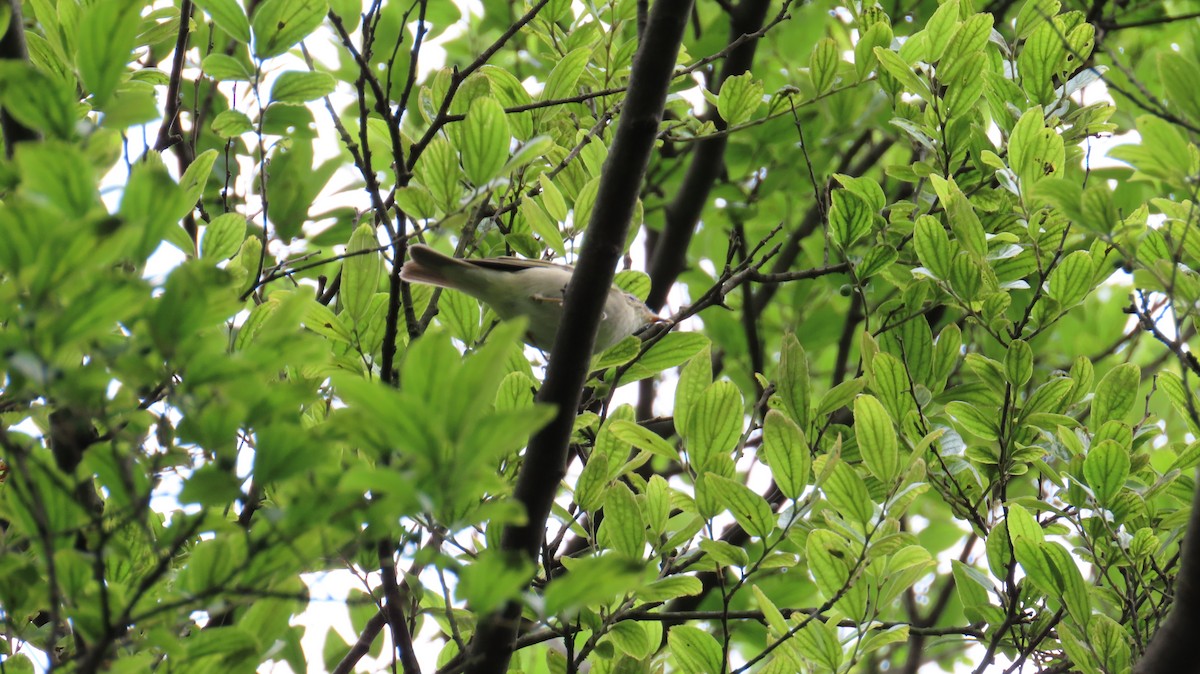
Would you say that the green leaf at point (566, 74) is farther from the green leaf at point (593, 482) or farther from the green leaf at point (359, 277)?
the green leaf at point (593, 482)

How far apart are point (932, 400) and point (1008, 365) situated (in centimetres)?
33

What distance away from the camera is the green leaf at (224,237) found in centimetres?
296

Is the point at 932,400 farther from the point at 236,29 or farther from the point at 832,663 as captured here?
the point at 236,29

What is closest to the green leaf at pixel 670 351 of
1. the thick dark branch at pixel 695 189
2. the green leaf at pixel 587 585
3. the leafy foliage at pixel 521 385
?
the leafy foliage at pixel 521 385

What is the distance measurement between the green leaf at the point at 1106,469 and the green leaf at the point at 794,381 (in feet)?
2.47

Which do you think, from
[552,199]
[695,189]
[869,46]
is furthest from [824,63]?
[695,189]

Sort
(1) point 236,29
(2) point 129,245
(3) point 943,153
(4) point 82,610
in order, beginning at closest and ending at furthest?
(2) point 129,245 → (4) point 82,610 → (1) point 236,29 → (3) point 943,153

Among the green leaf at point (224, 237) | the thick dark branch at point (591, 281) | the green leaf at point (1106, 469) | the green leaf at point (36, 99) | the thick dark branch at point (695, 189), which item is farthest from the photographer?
the thick dark branch at point (695, 189)

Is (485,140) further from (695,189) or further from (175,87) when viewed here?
(695,189)

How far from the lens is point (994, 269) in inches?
135

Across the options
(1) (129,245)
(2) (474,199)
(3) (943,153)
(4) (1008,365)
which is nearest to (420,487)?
(1) (129,245)

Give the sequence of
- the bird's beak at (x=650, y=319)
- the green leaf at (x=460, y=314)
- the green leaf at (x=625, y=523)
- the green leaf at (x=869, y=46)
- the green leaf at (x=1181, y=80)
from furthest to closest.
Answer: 1. the bird's beak at (x=650, y=319)
2. the green leaf at (x=869, y=46)
3. the green leaf at (x=460, y=314)
4. the green leaf at (x=625, y=523)
5. the green leaf at (x=1181, y=80)

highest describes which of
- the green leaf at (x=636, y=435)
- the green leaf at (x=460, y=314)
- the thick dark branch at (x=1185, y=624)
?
the green leaf at (x=460, y=314)

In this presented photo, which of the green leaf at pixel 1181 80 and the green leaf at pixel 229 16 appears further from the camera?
the green leaf at pixel 229 16
